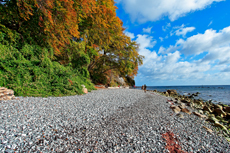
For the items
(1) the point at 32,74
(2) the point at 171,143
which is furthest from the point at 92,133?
(1) the point at 32,74

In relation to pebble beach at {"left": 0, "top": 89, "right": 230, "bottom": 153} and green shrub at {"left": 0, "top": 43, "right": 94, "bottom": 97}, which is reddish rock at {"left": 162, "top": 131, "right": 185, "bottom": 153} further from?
green shrub at {"left": 0, "top": 43, "right": 94, "bottom": 97}

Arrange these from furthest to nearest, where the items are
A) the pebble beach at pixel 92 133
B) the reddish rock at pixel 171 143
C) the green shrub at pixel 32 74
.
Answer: the green shrub at pixel 32 74 → the reddish rock at pixel 171 143 → the pebble beach at pixel 92 133

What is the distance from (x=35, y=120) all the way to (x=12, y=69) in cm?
453

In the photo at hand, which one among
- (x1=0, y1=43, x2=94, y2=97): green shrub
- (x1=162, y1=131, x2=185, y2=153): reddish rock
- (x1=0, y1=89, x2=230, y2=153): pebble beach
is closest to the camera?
(x1=0, y1=89, x2=230, y2=153): pebble beach

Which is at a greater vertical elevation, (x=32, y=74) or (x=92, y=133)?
(x=32, y=74)

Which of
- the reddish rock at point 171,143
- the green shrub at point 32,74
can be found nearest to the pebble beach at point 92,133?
the reddish rock at point 171,143

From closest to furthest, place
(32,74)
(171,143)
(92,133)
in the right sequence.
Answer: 1. (171,143)
2. (92,133)
3. (32,74)

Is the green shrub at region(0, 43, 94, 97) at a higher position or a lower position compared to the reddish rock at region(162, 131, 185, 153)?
higher

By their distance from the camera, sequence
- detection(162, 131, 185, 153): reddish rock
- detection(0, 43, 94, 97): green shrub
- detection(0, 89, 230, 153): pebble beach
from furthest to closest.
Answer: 1. detection(0, 43, 94, 97): green shrub
2. detection(162, 131, 185, 153): reddish rock
3. detection(0, 89, 230, 153): pebble beach

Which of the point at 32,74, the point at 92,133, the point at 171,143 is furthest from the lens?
the point at 32,74

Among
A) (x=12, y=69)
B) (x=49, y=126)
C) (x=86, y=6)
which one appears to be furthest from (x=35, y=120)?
(x=86, y=6)

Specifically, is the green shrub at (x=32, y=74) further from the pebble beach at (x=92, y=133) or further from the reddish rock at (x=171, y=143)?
the reddish rock at (x=171, y=143)

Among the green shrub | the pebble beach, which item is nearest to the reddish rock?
the pebble beach

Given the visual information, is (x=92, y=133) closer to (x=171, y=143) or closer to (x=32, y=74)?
(x=171, y=143)
